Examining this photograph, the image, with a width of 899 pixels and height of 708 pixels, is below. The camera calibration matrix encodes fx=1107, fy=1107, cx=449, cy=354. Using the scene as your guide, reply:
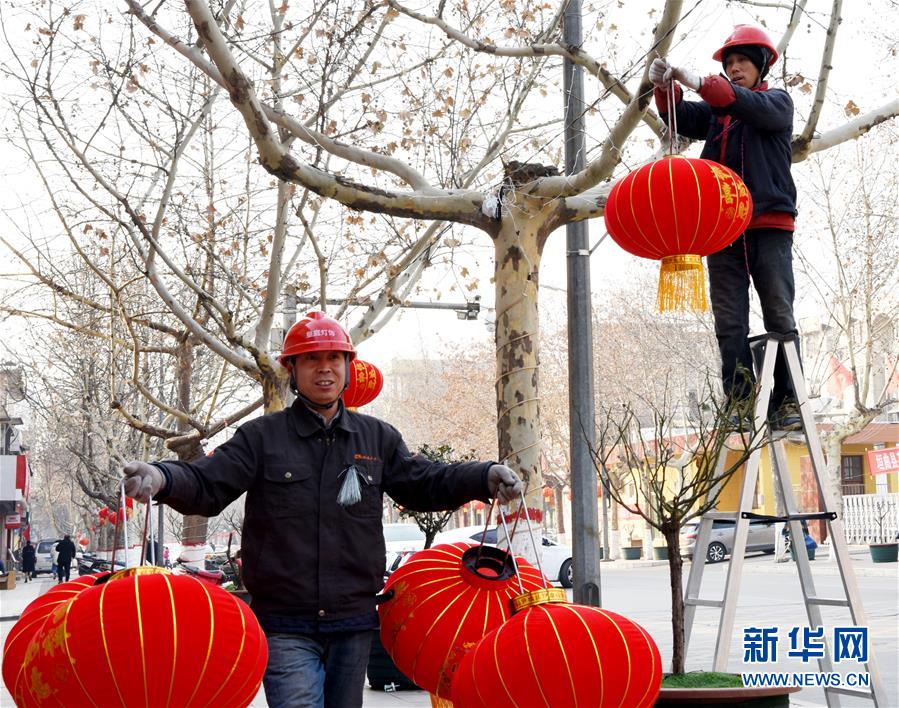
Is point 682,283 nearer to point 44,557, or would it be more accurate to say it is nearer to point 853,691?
point 853,691

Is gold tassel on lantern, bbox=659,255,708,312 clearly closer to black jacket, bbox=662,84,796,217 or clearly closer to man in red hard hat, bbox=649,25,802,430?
man in red hard hat, bbox=649,25,802,430

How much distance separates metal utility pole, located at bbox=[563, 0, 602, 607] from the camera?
780cm

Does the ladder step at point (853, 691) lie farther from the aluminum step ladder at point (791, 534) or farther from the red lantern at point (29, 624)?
the red lantern at point (29, 624)

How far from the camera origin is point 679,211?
15.9ft

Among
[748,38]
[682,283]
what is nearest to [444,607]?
[682,283]

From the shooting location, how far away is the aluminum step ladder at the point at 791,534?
5.12 meters

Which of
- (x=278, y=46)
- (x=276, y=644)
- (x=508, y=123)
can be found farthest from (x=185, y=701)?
(x=278, y=46)

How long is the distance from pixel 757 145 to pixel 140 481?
11.2ft

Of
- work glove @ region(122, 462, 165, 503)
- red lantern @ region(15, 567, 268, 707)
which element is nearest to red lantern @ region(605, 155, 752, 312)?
work glove @ region(122, 462, 165, 503)

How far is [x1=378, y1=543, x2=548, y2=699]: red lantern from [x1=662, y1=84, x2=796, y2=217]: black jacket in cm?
233

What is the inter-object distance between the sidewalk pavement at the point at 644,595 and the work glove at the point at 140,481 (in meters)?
5.76

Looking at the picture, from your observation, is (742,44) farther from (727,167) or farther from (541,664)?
(541,664)

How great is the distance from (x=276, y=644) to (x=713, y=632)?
9.89m

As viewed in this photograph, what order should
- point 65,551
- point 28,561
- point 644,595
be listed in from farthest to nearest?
1. point 28,561
2. point 65,551
3. point 644,595
